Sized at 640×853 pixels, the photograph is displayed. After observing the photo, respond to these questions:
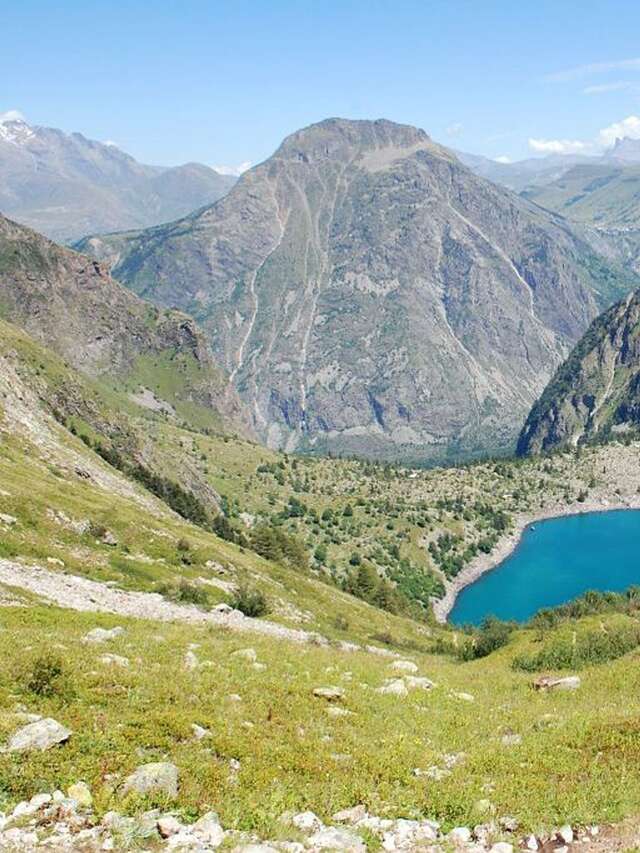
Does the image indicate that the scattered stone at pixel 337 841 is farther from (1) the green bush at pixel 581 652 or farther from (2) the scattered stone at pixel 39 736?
(1) the green bush at pixel 581 652

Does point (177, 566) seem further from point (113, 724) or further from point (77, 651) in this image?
point (113, 724)

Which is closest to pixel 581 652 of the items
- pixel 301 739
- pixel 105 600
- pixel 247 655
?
pixel 247 655

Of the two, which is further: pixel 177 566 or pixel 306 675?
pixel 177 566

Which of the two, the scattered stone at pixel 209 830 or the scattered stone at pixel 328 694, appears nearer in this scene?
the scattered stone at pixel 209 830

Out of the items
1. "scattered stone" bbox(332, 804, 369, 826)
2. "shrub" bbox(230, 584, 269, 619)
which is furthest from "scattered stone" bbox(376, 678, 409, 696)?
"shrub" bbox(230, 584, 269, 619)

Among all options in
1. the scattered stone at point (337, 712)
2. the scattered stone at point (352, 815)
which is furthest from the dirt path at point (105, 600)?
the scattered stone at point (352, 815)

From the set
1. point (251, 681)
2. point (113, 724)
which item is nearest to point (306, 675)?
point (251, 681)

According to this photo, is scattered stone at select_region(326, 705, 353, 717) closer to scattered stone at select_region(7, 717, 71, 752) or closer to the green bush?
scattered stone at select_region(7, 717, 71, 752)

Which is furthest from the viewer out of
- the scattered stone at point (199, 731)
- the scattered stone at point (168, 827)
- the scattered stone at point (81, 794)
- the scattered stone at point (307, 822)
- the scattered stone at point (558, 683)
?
the scattered stone at point (558, 683)
